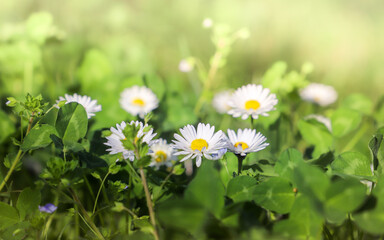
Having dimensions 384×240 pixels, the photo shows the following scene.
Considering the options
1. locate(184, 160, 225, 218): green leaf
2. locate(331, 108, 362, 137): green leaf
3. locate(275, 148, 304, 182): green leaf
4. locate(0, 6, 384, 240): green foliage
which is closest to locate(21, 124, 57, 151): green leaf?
locate(0, 6, 384, 240): green foliage

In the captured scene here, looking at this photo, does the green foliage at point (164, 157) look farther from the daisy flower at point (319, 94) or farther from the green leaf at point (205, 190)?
the daisy flower at point (319, 94)

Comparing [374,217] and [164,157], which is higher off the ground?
[164,157]

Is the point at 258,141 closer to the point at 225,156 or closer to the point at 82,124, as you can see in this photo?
the point at 225,156

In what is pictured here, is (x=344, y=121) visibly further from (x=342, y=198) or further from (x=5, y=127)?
(x=5, y=127)

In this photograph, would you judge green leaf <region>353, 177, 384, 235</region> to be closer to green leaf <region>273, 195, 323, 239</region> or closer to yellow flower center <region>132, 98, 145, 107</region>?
green leaf <region>273, 195, 323, 239</region>

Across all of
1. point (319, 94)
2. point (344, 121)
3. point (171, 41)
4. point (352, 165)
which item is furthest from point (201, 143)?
point (171, 41)
